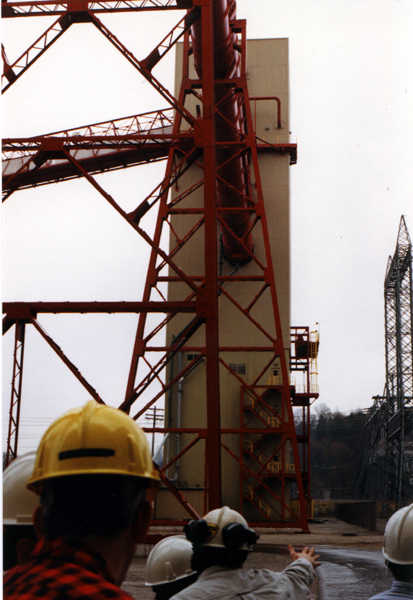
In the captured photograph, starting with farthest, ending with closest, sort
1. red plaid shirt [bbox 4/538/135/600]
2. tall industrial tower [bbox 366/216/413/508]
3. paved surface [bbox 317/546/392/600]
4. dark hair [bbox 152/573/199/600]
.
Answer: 1. tall industrial tower [bbox 366/216/413/508]
2. paved surface [bbox 317/546/392/600]
3. dark hair [bbox 152/573/199/600]
4. red plaid shirt [bbox 4/538/135/600]

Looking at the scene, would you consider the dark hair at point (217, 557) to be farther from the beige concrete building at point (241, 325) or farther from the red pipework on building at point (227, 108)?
the beige concrete building at point (241, 325)

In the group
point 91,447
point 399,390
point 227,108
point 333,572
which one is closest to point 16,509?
point 91,447

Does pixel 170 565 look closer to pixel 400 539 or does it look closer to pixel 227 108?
pixel 400 539

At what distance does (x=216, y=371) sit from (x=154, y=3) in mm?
6170

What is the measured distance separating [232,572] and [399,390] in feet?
119

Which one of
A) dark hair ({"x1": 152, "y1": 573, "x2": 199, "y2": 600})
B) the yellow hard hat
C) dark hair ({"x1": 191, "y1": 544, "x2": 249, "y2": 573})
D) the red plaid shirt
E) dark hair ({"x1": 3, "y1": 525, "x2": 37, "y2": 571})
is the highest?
the yellow hard hat

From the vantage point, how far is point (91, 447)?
1.50 meters

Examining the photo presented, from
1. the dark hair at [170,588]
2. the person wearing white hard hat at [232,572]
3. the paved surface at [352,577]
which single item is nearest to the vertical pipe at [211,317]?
the paved surface at [352,577]

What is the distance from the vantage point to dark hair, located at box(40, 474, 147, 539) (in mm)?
1413

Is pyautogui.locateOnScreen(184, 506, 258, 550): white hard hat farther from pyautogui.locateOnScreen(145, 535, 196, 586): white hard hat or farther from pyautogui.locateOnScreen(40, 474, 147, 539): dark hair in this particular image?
pyautogui.locateOnScreen(40, 474, 147, 539): dark hair

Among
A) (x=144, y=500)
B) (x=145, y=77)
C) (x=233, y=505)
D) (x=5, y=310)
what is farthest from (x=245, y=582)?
(x=233, y=505)

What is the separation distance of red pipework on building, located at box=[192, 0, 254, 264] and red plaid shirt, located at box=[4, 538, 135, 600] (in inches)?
539

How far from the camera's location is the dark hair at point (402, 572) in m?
2.79

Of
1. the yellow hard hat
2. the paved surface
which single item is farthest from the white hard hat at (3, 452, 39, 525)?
the paved surface
